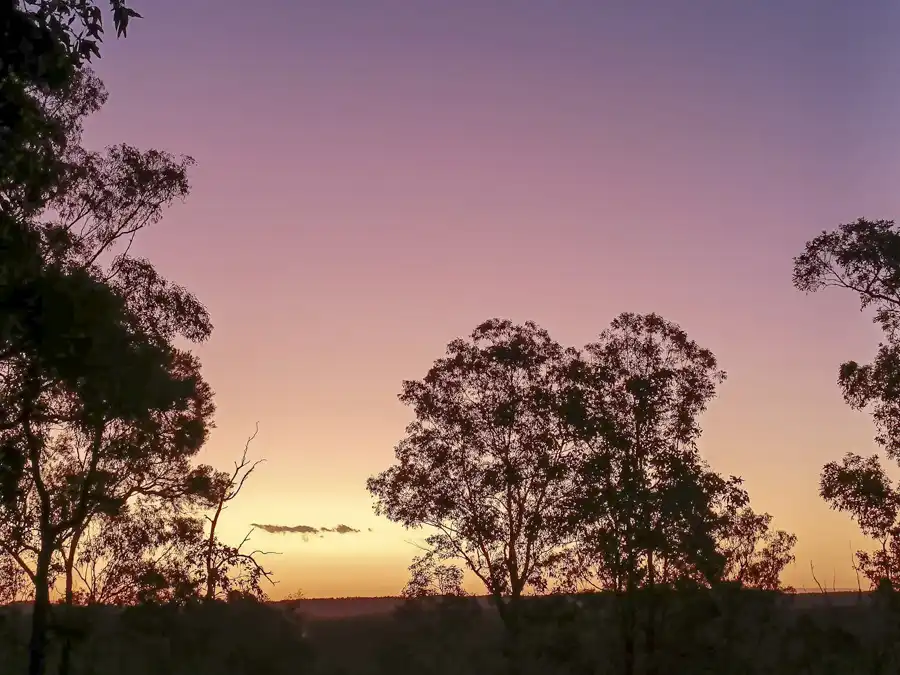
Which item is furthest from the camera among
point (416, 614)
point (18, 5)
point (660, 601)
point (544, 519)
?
point (544, 519)

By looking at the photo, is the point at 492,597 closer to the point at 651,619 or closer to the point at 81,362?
the point at 651,619

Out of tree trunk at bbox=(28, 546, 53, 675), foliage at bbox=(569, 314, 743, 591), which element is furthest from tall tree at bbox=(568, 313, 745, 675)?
tree trunk at bbox=(28, 546, 53, 675)

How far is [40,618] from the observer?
26.1 meters

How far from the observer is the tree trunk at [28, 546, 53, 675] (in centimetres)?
2450

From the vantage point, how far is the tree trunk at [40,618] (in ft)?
80.4

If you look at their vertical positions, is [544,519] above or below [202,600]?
above

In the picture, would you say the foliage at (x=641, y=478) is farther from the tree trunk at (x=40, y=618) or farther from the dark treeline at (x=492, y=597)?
the tree trunk at (x=40, y=618)

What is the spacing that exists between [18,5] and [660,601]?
23.4m

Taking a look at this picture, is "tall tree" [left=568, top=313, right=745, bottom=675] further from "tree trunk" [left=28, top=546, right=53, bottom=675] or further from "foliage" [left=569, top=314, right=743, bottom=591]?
"tree trunk" [left=28, top=546, right=53, bottom=675]

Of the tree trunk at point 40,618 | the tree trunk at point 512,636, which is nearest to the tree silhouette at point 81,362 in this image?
the tree trunk at point 40,618

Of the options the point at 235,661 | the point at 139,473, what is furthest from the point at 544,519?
the point at 139,473

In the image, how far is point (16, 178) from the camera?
1484 cm

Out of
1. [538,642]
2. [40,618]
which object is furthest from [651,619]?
[40,618]

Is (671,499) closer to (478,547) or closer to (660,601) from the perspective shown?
(660,601)
